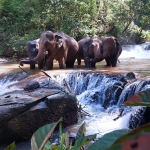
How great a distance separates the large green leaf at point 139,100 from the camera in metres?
0.55

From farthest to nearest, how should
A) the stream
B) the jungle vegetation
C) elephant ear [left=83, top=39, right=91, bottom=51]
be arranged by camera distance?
1. the jungle vegetation
2. elephant ear [left=83, top=39, right=91, bottom=51]
3. the stream

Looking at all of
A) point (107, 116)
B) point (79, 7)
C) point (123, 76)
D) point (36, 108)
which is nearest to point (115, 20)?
point (79, 7)

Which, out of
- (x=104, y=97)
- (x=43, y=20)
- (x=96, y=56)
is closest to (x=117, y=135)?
(x=104, y=97)

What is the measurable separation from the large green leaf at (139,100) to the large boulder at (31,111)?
4328 mm

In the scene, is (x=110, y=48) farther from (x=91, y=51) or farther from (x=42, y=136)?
(x=42, y=136)

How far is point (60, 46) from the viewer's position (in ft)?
30.5

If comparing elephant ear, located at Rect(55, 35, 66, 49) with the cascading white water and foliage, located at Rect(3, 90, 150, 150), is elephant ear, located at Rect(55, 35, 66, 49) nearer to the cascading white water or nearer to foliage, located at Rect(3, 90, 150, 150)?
the cascading white water

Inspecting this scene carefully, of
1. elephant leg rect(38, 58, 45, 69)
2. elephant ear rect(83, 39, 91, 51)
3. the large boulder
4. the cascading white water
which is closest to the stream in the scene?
the cascading white water

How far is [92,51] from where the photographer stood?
9984mm

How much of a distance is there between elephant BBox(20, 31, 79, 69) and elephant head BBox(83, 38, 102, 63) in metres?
0.41

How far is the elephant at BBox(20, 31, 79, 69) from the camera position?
29.9 ft

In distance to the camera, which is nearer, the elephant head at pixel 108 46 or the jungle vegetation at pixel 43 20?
the elephant head at pixel 108 46

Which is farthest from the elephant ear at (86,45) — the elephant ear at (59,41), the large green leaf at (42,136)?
the large green leaf at (42,136)

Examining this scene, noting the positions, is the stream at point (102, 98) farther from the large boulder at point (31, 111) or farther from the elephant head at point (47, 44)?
the elephant head at point (47, 44)
